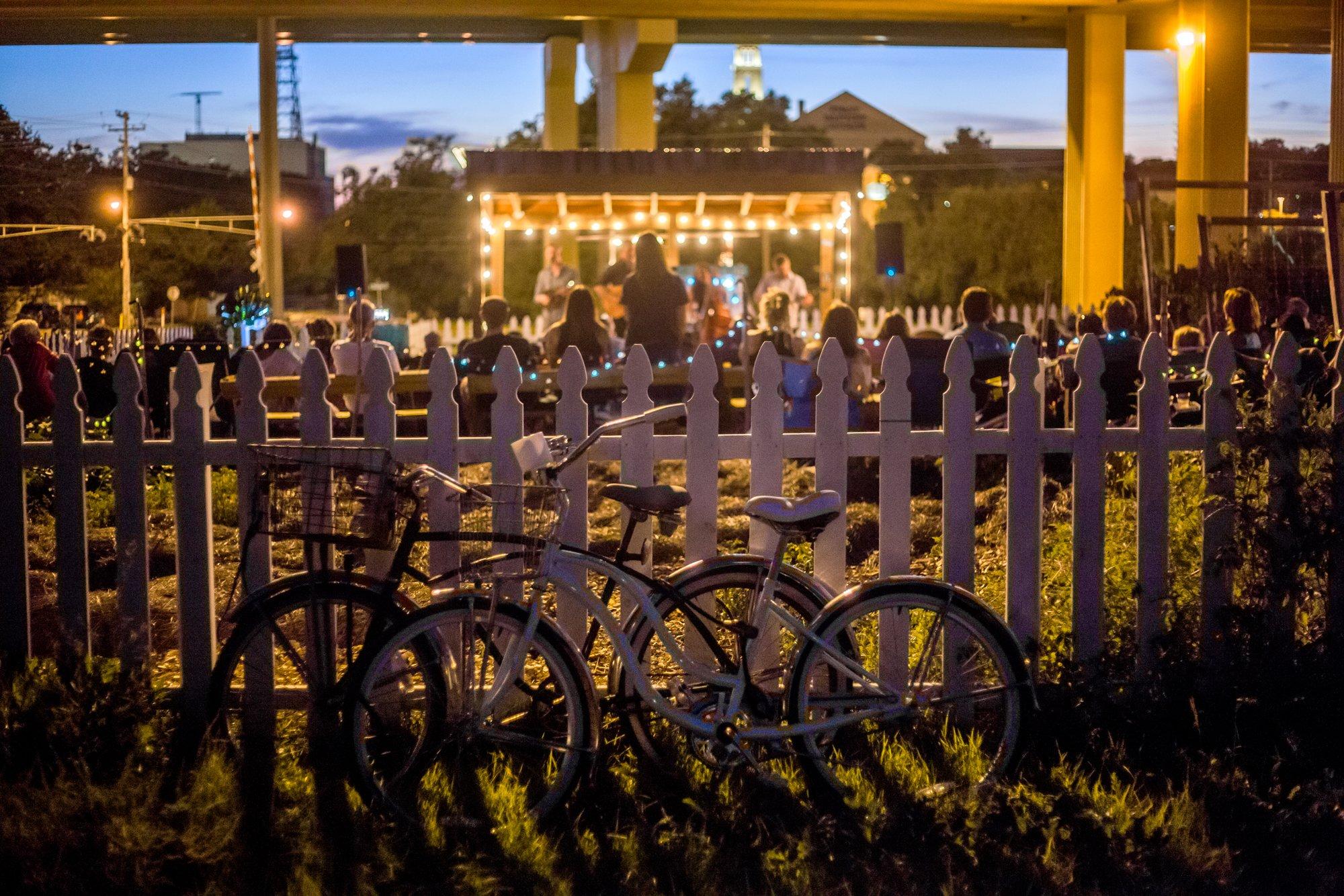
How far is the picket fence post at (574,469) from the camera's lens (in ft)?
12.9

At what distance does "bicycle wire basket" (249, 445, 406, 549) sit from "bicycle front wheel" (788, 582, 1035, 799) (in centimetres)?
110

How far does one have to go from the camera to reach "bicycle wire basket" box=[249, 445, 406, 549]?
3375mm

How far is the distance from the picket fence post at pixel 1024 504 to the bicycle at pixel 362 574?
0.68m

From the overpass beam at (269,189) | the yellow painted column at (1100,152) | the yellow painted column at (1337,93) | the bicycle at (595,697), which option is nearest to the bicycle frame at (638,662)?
the bicycle at (595,697)

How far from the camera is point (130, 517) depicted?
407 cm

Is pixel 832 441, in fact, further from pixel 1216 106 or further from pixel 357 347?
pixel 1216 106

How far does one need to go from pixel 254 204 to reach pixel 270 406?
12.8 metres

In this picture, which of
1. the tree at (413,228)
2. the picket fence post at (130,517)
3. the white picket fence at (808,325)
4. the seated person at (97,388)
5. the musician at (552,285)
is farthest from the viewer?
the tree at (413,228)

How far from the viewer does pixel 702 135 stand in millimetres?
54969

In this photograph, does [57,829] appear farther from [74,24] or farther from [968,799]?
[74,24]

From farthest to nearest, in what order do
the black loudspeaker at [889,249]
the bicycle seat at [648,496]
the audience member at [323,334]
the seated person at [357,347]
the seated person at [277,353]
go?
the black loudspeaker at [889,249] → the audience member at [323,334] → the seated person at [277,353] → the seated person at [357,347] → the bicycle seat at [648,496]

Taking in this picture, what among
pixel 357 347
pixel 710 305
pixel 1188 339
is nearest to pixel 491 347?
pixel 357 347

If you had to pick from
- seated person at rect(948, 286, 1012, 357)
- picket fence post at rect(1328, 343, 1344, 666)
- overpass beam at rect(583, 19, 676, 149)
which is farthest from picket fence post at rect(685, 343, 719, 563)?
overpass beam at rect(583, 19, 676, 149)

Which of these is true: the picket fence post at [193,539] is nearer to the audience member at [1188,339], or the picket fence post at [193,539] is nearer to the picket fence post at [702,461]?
the picket fence post at [702,461]
